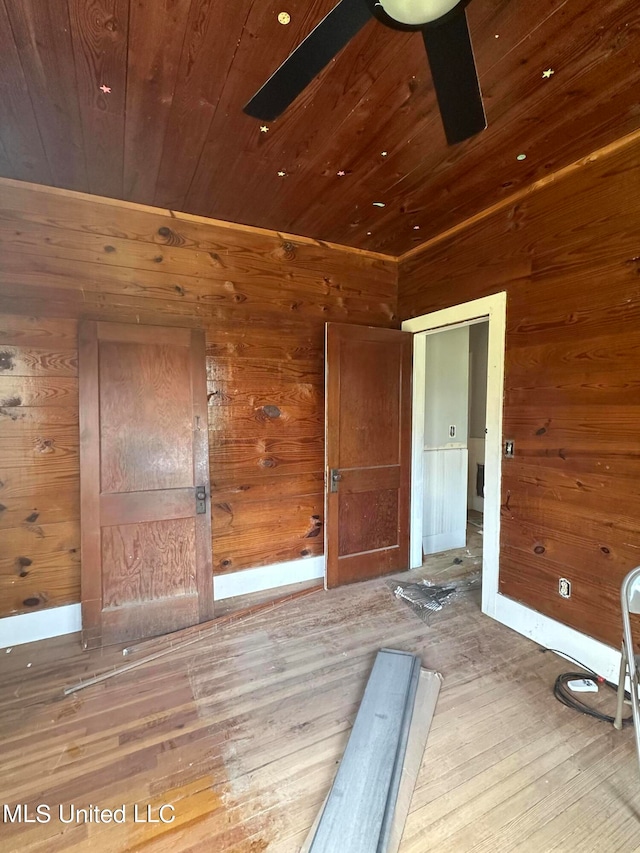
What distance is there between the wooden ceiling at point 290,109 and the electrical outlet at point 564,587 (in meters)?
2.29

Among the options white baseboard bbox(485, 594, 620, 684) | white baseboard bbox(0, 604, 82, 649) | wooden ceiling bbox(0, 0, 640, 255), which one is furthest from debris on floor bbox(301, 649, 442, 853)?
wooden ceiling bbox(0, 0, 640, 255)

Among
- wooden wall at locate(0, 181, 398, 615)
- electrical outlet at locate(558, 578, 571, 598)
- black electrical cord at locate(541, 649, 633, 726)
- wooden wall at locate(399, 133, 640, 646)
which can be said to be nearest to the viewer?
black electrical cord at locate(541, 649, 633, 726)

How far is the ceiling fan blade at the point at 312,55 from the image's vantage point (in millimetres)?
1072

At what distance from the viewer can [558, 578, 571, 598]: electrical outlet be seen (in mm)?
2152

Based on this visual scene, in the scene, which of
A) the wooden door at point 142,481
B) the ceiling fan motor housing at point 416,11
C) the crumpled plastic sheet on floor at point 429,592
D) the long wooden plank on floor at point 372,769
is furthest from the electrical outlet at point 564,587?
the ceiling fan motor housing at point 416,11

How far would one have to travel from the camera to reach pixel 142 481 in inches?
95.9

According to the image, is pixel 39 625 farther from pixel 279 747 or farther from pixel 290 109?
pixel 290 109

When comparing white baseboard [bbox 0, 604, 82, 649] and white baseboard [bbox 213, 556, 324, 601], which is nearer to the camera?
white baseboard [bbox 0, 604, 82, 649]

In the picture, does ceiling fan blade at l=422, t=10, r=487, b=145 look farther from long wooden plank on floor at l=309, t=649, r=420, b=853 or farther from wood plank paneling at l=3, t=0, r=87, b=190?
long wooden plank on floor at l=309, t=649, r=420, b=853

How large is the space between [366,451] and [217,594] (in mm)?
1558

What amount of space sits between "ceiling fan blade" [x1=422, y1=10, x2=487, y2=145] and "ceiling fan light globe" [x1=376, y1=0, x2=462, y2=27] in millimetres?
26

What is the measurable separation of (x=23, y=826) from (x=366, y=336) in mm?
3063

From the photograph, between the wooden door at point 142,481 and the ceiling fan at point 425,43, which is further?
the wooden door at point 142,481

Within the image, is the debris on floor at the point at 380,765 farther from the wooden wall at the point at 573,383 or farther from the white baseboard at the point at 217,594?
the white baseboard at the point at 217,594
